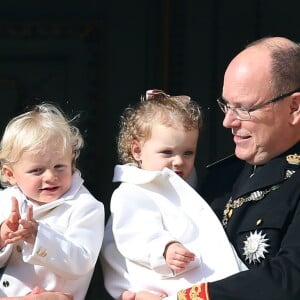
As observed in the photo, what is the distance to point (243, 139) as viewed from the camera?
12.8 ft

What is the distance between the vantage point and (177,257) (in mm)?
3732

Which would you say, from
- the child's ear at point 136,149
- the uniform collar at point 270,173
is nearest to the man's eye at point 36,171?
the child's ear at point 136,149

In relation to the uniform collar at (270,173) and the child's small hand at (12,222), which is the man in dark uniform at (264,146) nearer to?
the uniform collar at (270,173)

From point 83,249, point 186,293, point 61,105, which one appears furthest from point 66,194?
point 61,105

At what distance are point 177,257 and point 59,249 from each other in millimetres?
333

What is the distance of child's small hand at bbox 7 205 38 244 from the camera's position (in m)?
3.71

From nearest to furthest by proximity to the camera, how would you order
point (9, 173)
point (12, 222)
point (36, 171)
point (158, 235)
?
point (12, 222), point (158, 235), point (36, 171), point (9, 173)

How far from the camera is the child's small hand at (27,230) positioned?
3713mm

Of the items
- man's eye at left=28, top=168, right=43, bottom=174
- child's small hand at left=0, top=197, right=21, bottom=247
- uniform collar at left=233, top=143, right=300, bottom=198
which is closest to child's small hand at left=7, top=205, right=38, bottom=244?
child's small hand at left=0, top=197, right=21, bottom=247

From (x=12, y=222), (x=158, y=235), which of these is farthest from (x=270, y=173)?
(x=12, y=222)

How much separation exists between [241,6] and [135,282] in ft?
6.10

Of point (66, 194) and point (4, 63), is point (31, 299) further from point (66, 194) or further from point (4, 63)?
point (4, 63)

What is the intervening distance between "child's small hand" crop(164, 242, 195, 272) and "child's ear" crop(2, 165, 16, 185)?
558 millimetres

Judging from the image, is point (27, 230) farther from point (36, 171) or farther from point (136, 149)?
point (136, 149)
